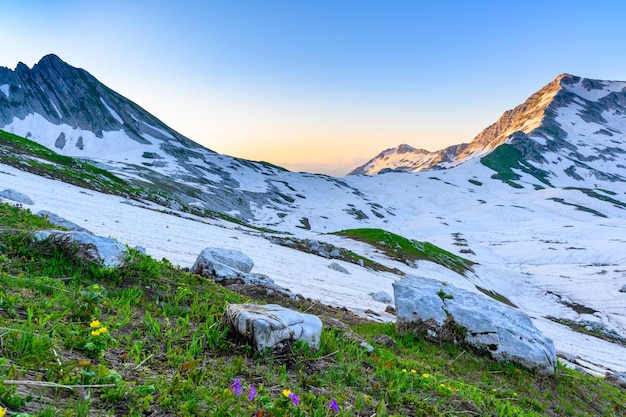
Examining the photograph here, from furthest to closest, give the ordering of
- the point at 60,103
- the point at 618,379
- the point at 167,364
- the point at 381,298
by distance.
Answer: the point at 60,103 → the point at 381,298 → the point at 618,379 → the point at 167,364

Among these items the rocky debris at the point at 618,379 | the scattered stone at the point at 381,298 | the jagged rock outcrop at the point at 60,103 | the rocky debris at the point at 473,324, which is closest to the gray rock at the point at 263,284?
the rocky debris at the point at 473,324

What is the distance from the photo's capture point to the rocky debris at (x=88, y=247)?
881cm

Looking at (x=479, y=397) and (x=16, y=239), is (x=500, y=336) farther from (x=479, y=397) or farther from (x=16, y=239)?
(x=16, y=239)

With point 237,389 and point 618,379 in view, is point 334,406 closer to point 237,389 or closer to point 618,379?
point 237,389

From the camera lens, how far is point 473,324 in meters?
11.6

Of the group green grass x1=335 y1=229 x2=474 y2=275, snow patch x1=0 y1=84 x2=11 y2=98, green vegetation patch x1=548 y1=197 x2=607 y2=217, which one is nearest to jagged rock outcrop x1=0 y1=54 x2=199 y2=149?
snow patch x1=0 y1=84 x2=11 y2=98

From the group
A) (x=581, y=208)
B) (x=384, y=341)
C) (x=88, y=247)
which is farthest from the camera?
(x=581, y=208)

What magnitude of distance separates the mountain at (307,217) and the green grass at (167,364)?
25.8 feet

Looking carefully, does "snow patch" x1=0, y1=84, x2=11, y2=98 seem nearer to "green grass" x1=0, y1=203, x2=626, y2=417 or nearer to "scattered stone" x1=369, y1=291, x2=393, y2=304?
"scattered stone" x1=369, y1=291, x2=393, y2=304

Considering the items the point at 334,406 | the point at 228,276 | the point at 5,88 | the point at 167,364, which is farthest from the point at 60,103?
the point at 334,406

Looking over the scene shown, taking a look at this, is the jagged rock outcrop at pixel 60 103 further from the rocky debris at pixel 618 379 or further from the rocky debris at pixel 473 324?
the rocky debris at pixel 618 379

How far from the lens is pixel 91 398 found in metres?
3.72

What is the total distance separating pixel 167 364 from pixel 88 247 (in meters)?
5.64

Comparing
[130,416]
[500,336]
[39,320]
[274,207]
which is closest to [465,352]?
[500,336]
